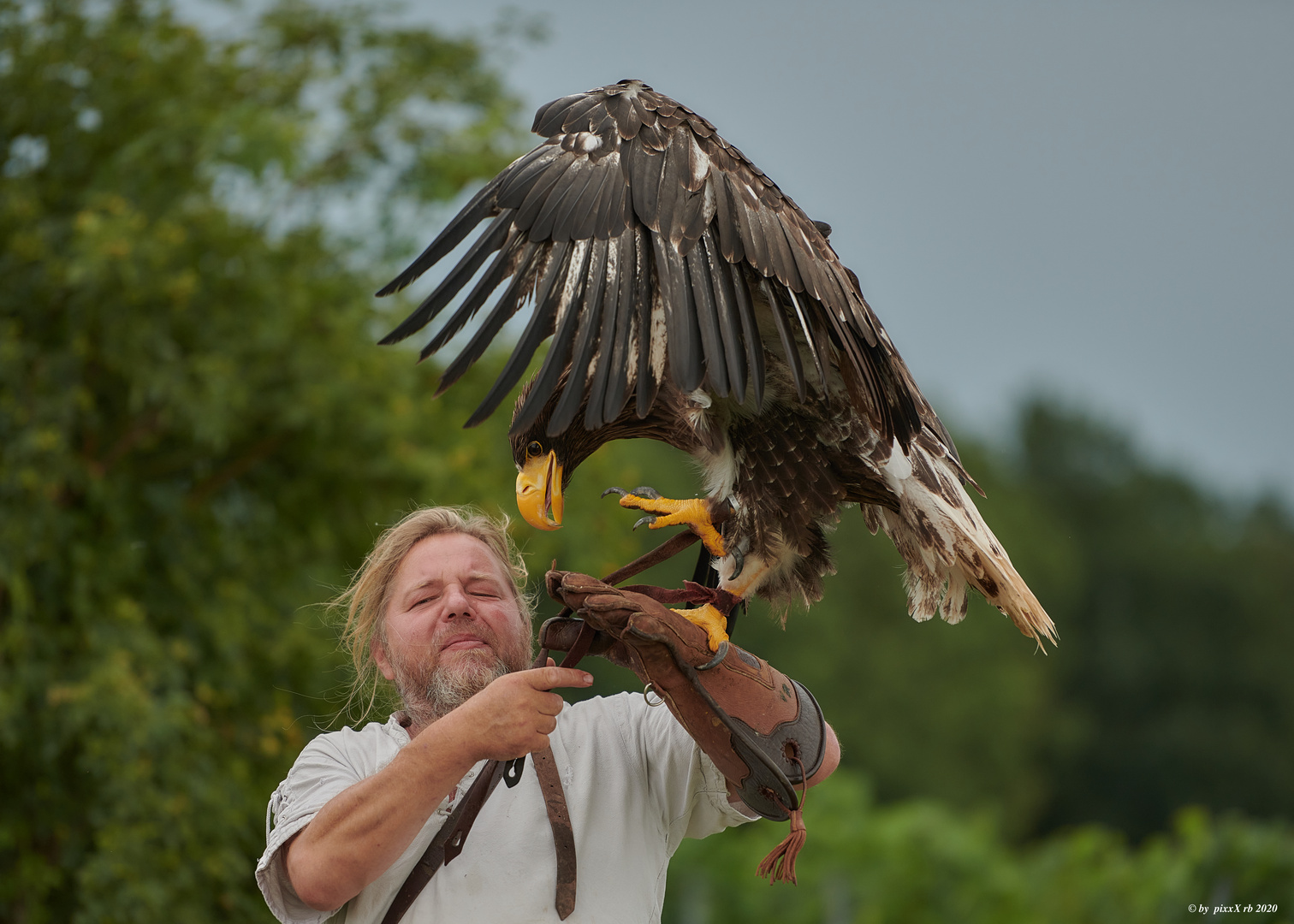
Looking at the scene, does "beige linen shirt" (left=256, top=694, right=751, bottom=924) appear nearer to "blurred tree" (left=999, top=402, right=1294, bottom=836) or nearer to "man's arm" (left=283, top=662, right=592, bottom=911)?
"man's arm" (left=283, top=662, right=592, bottom=911)

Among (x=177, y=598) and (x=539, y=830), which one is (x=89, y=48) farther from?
(x=539, y=830)

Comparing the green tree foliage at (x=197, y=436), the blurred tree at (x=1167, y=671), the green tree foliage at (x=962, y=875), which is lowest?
the blurred tree at (x=1167, y=671)

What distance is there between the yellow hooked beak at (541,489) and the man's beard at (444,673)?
28cm

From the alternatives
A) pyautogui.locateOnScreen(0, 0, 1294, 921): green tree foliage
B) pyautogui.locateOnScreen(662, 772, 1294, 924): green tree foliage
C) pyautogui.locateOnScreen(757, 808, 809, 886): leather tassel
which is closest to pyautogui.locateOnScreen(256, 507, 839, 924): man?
pyautogui.locateOnScreen(757, 808, 809, 886): leather tassel

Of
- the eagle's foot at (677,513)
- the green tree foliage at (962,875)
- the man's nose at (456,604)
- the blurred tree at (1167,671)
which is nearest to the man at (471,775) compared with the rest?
the man's nose at (456,604)

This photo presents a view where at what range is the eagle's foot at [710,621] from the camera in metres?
2.23

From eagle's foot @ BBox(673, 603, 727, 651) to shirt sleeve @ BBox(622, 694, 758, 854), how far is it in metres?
0.22

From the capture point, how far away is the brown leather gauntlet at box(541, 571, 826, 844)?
83.6 inches

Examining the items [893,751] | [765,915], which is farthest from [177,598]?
[893,751]

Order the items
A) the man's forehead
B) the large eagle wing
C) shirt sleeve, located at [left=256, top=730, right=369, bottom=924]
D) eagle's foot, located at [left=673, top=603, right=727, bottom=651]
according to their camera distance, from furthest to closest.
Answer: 1. the man's forehead
2. eagle's foot, located at [left=673, top=603, right=727, bottom=651]
3. shirt sleeve, located at [left=256, top=730, right=369, bottom=924]
4. the large eagle wing

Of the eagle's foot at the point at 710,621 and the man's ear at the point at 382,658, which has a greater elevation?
the eagle's foot at the point at 710,621

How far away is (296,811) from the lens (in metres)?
2.12

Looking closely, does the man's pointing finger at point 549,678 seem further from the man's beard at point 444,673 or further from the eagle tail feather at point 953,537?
the eagle tail feather at point 953,537

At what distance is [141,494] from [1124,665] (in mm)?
33590
